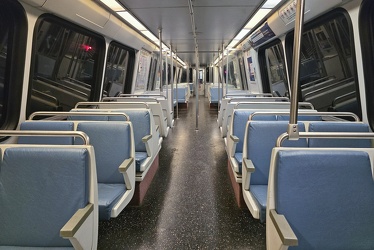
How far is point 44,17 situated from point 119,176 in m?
2.14

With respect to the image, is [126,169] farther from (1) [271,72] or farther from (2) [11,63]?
(1) [271,72]

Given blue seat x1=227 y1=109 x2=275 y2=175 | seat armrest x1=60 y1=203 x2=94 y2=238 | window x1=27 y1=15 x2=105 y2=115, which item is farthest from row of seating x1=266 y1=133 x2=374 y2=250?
window x1=27 y1=15 x2=105 y2=115

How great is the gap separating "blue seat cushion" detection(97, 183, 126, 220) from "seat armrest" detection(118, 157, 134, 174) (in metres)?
0.20

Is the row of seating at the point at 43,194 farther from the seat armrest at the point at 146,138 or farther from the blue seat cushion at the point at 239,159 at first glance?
the blue seat cushion at the point at 239,159

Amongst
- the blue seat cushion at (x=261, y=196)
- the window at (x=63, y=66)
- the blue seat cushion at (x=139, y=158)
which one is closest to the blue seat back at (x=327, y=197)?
the blue seat cushion at (x=261, y=196)

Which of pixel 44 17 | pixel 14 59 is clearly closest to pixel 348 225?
pixel 14 59

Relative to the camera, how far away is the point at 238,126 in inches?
119

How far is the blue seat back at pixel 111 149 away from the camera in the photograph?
2.30 m

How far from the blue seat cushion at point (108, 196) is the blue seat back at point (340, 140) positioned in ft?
5.66

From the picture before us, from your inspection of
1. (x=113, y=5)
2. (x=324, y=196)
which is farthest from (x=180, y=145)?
(x=324, y=196)

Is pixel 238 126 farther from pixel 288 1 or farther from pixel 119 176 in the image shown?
pixel 288 1

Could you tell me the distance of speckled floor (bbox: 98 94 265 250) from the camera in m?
2.08

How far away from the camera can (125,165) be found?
2.11 m

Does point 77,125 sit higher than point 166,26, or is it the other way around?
point 166,26
